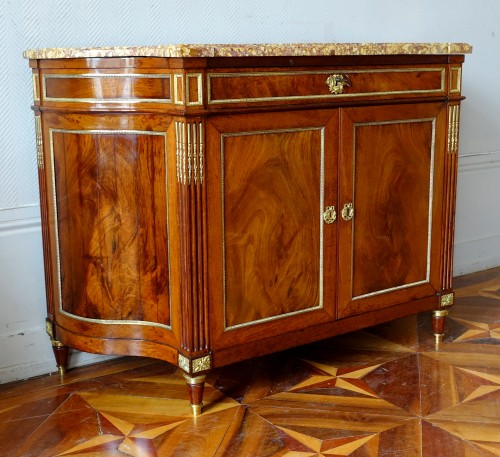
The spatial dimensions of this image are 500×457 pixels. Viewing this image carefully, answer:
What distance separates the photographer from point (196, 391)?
176 centimetres

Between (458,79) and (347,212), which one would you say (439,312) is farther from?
(458,79)

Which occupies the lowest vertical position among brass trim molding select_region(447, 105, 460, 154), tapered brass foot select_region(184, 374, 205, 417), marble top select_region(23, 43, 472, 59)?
tapered brass foot select_region(184, 374, 205, 417)

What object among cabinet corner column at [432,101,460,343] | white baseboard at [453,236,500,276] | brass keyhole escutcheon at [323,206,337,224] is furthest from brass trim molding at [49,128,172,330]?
white baseboard at [453,236,500,276]

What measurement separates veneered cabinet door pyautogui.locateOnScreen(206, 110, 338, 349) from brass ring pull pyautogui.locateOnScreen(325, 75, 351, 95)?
5cm

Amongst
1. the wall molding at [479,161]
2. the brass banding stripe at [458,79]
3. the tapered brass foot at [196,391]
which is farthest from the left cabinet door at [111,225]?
the wall molding at [479,161]

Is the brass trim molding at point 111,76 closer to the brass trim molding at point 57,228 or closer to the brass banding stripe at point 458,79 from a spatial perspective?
the brass trim molding at point 57,228

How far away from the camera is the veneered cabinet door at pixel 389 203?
1.91 m

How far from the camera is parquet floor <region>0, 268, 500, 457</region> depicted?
5.37 feet

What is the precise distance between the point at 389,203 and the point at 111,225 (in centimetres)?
69

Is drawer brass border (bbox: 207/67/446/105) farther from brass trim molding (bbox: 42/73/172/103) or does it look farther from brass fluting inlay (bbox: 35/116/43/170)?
brass fluting inlay (bbox: 35/116/43/170)

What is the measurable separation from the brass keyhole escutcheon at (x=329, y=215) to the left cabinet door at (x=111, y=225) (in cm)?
39

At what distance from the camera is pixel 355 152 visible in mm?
1897

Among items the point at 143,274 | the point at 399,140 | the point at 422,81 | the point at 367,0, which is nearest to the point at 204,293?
the point at 143,274

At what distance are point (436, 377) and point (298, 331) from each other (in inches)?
14.8
